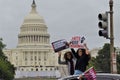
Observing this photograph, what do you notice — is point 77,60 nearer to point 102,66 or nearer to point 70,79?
point 70,79

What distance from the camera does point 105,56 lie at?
121000mm

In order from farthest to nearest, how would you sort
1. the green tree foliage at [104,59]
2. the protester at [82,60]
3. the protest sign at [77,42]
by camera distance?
the green tree foliage at [104,59] → the protest sign at [77,42] → the protester at [82,60]

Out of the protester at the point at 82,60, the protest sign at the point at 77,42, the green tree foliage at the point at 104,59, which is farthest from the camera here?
the green tree foliage at the point at 104,59

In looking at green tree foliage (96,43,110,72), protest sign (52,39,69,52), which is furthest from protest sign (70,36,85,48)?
green tree foliage (96,43,110,72)

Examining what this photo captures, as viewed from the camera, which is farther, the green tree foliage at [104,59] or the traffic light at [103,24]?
the green tree foliage at [104,59]

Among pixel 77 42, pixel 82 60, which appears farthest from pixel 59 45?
pixel 82 60

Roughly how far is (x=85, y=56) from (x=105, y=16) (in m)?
1.38

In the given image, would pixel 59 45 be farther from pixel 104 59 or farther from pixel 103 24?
pixel 104 59

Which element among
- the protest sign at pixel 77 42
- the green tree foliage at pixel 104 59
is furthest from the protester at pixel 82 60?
the green tree foliage at pixel 104 59

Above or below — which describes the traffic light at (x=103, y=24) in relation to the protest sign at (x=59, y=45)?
above

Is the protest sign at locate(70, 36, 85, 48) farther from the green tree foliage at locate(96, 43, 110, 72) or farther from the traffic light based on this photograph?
the green tree foliage at locate(96, 43, 110, 72)

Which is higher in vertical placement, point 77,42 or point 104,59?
point 104,59

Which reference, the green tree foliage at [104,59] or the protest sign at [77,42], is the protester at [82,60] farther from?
the green tree foliage at [104,59]

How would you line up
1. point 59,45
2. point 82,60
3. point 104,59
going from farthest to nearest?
point 104,59 → point 59,45 → point 82,60
